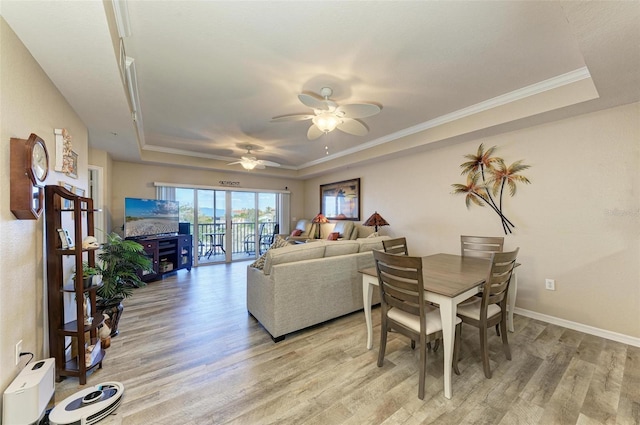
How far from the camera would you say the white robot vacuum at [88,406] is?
1473mm

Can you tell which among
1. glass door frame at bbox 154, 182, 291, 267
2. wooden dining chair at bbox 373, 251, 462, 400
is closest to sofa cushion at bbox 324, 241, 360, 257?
wooden dining chair at bbox 373, 251, 462, 400

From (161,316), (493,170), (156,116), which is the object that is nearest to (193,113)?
(156,116)

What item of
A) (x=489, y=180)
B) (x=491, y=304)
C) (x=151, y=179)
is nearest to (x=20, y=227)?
(x=491, y=304)

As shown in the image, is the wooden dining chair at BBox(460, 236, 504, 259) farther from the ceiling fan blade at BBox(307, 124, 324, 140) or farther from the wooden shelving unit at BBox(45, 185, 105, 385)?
the wooden shelving unit at BBox(45, 185, 105, 385)

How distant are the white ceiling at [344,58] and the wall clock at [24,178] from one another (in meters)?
0.66

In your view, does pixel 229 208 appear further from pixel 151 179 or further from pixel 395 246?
pixel 395 246

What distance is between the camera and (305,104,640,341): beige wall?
2.45 m

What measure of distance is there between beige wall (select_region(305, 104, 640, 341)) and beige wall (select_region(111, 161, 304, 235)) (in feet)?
16.4

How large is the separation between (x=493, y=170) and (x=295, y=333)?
3.35 meters

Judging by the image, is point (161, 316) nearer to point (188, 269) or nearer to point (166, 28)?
point (188, 269)

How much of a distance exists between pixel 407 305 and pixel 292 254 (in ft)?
4.12

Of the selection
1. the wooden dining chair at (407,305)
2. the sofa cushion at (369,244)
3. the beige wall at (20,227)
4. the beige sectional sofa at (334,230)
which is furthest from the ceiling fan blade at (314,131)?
the beige sectional sofa at (334,230)

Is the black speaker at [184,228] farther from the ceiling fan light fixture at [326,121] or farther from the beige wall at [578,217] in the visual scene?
the beige wall at [578,217]

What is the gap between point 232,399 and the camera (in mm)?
1729
